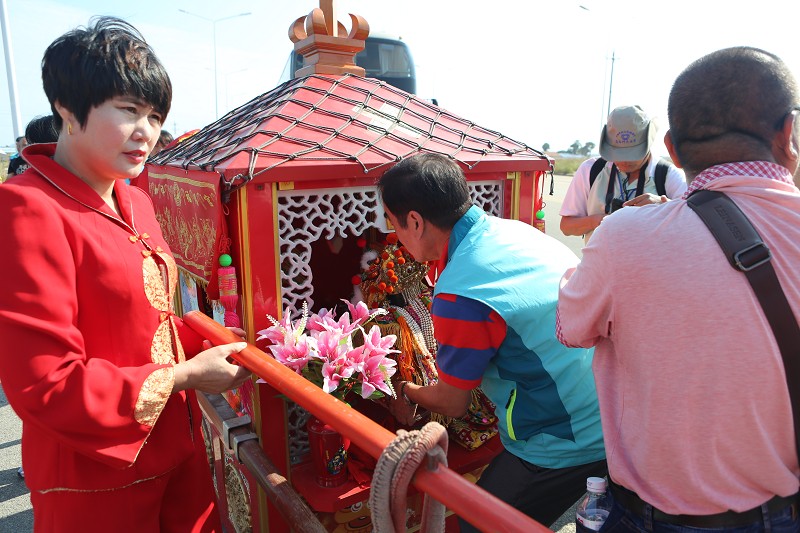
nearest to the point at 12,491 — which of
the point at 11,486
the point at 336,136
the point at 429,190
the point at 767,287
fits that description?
the point at 11,486

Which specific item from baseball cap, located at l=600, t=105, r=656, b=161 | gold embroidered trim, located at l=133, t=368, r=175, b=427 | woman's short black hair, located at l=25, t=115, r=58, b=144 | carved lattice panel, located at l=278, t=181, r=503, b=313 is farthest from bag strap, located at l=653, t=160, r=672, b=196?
woman's short black hair, located at l=25, t=115, r=58, b=144

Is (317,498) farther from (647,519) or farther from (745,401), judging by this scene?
(745,401)

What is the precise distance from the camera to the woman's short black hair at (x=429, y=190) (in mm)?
1627

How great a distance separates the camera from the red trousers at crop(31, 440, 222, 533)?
1228mm

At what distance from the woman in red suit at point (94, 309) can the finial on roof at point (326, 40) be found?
134 centimetres

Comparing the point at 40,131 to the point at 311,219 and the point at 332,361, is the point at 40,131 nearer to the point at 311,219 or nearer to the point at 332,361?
the point at 311,219

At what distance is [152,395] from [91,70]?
0.71 meters

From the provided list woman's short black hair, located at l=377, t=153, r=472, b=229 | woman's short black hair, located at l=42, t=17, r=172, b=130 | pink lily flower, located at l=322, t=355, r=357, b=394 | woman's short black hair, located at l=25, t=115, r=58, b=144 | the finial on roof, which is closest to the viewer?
woman's short black hair, located at l=42, t=17, r=172, b=130

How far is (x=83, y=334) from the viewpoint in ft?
3.89

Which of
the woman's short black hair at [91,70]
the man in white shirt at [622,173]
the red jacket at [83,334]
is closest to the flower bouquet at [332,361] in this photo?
the red jacket at [83,334]

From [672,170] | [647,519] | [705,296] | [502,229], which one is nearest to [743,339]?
[705,296]

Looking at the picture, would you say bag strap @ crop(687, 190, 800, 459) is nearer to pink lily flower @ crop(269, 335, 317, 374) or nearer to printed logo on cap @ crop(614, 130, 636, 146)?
pink lily flower @ crop(269, 335, 317, 374)

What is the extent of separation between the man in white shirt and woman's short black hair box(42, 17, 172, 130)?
2.11 metres

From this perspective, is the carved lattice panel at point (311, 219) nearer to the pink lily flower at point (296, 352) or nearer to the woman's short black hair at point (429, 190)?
the pink lily flower at point (296, 352)
